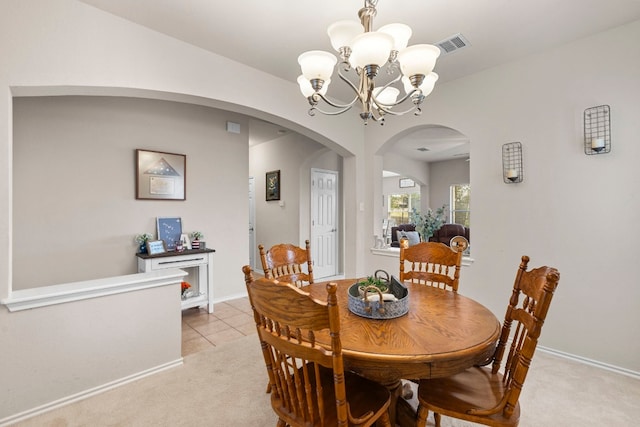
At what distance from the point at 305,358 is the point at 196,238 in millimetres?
3085

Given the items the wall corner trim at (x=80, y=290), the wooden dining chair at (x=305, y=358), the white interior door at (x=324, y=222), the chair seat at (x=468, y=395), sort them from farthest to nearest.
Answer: the white interior door at (x=324, y=222), the wall corner trim at (x=80, y=290), the chair seat at (x=468, y=395), the wooden dining chair at (x=305, y=358)

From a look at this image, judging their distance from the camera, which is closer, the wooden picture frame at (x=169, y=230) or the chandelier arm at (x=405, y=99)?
the chandelier arm at (x=405, y=99)

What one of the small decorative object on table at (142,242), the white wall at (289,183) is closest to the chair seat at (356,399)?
the small decorative object on table at (142,242)

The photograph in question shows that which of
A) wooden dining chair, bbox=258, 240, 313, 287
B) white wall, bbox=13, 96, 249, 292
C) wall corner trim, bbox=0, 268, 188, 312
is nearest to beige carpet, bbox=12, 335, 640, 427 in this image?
wall corner trim, bbox=0, 268, 188, 312

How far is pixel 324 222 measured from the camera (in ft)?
18.4

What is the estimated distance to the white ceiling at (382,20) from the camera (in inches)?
80.3

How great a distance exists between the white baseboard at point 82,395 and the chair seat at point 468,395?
6.49ft

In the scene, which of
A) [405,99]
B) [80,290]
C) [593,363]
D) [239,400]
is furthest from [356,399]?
[593,363]

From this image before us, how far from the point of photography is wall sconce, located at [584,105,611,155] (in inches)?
92.6

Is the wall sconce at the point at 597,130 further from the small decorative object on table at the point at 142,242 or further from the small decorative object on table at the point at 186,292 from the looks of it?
the small decorative object on table at the point at 142,242

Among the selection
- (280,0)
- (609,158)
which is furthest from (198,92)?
(609,158)

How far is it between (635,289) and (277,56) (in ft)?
11.4

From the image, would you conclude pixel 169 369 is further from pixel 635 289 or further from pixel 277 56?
pixel 635 289

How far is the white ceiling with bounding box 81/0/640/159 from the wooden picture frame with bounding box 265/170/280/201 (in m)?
3.13
